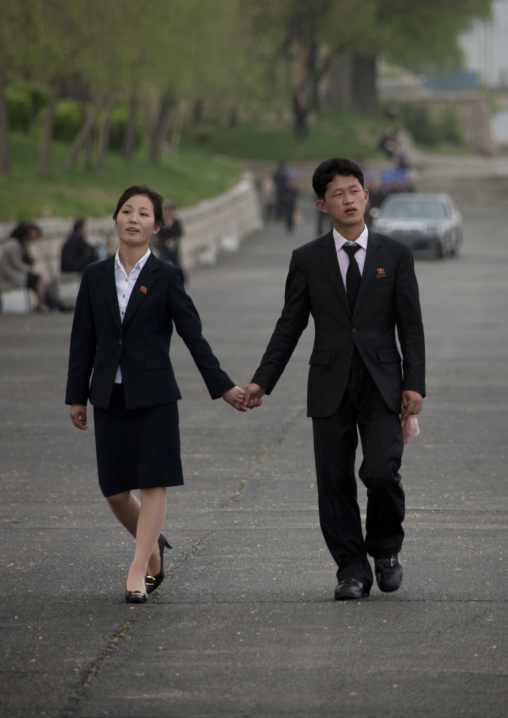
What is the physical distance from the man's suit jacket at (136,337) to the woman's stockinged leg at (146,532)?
40cm

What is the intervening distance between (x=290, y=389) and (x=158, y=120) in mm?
36244

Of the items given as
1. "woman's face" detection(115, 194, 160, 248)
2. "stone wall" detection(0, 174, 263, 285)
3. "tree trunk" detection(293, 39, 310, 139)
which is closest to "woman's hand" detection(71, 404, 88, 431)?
"woman's face" detection(115, 194, 160, 248)

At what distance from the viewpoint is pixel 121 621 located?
19.0 feet

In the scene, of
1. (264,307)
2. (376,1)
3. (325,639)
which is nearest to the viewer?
(325,639)

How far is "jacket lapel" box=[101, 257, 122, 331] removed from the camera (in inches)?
241

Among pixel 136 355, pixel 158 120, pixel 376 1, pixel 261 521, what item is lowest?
pixel 261 521

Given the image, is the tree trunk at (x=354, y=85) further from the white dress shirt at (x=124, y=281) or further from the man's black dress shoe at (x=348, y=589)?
the man's black dress shoe at (x=348, y=589)

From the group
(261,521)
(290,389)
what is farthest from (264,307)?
(261,521)

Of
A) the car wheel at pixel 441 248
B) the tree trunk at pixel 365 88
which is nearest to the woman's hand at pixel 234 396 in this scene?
the car wheel at pixel 441 248

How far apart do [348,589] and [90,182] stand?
99.5 feet

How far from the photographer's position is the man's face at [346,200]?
609 cm

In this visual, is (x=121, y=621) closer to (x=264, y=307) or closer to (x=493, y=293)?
(x=264, y=307)

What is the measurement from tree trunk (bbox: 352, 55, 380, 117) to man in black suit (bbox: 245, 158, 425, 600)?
72.1 m

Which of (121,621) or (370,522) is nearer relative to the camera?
(121,621)
